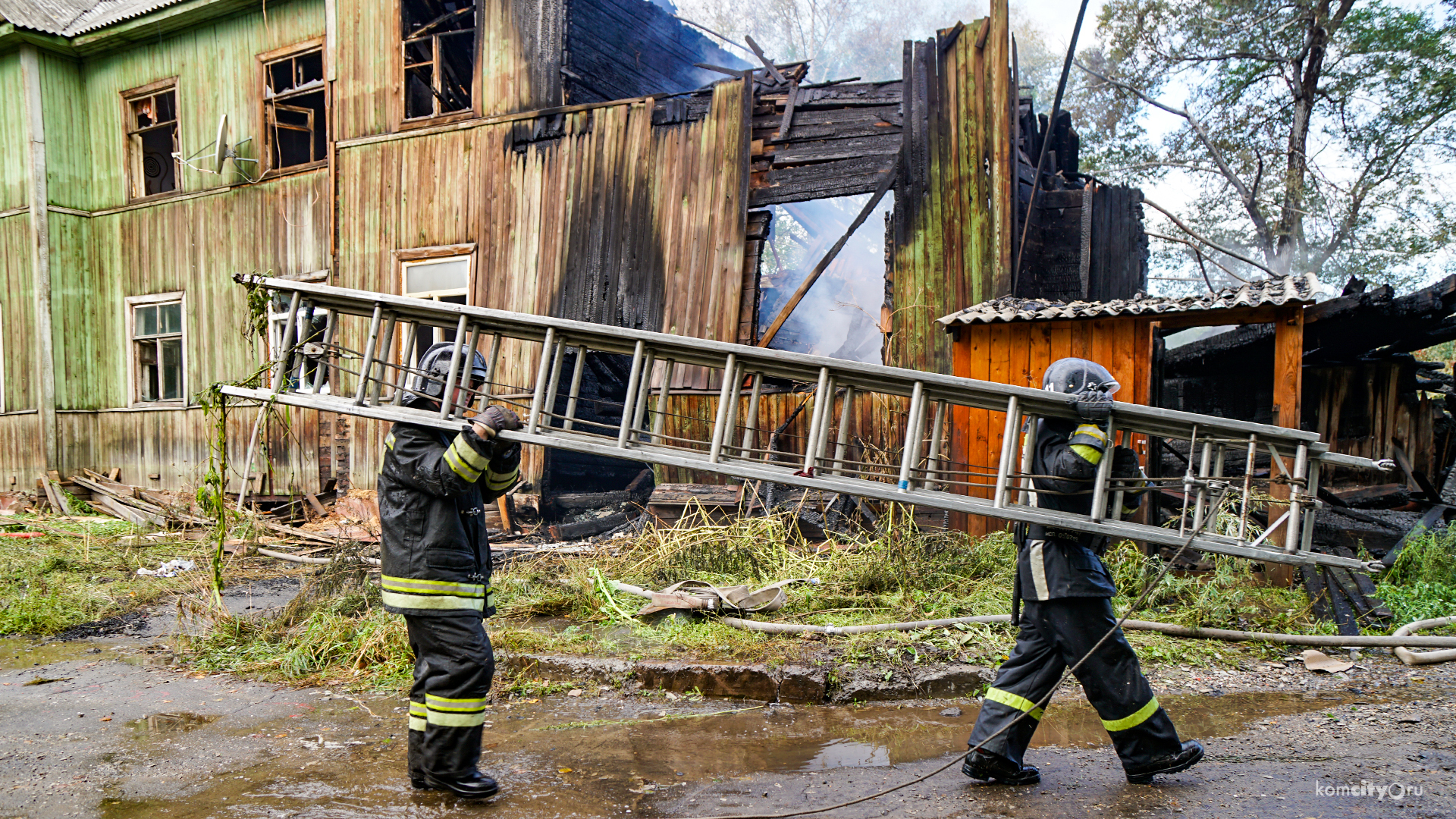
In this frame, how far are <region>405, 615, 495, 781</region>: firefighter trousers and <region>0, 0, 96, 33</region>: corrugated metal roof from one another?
48.8 ft

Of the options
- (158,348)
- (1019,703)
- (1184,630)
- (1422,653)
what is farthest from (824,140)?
(158,348)

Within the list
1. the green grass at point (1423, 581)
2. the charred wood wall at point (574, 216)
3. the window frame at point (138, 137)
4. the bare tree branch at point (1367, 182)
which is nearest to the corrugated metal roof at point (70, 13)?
the window frame at point (138, 137)

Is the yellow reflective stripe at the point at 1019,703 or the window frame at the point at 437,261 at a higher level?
the window frame at the point at 437,261

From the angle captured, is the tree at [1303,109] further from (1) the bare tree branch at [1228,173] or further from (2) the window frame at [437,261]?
(2) the window frame at [437,261]

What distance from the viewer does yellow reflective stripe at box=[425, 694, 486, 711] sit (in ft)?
11.7

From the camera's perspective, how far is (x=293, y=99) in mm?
13000

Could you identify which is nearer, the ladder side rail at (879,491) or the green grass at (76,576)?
the ladder side rail at (879,491)

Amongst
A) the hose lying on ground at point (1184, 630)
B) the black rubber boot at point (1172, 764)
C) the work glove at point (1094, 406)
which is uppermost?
the work glove at point (1094, 406)

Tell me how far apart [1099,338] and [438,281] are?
8206mm

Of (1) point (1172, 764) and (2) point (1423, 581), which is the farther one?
(2) point (1423, 581)

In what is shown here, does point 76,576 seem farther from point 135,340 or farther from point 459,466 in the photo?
point 459,466

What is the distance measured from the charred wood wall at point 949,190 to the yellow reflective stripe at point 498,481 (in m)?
5.96

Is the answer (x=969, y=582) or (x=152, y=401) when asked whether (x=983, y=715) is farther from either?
(x=152, y=401)

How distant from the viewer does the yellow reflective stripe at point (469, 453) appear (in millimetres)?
3510
